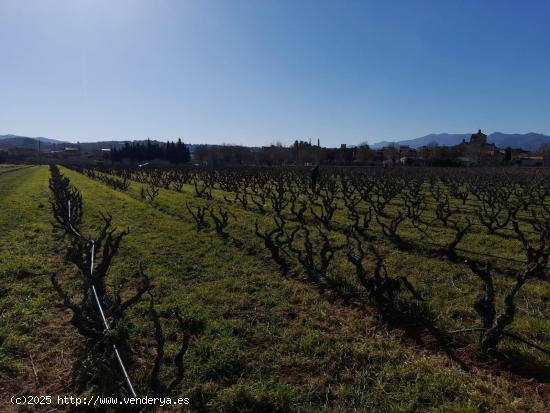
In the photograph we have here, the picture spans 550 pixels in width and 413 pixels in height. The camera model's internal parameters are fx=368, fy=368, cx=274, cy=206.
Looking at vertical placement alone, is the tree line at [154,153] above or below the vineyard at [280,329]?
above

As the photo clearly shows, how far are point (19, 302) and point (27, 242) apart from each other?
5246mm

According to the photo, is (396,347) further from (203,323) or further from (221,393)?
(203,323)

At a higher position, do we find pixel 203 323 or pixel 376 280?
pixel 376 280

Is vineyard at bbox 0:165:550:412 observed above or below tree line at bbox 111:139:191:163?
below

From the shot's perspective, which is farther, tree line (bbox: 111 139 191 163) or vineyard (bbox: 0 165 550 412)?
tree line (bbox: 111 139 191 163)

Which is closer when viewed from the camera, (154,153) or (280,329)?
(280,329)

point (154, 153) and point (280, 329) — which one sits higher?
point (154, 153)

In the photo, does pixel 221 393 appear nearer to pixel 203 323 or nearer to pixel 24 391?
pixel 203 323

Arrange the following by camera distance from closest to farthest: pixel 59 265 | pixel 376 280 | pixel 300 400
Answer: pixel 300 400 → pixel 376 280 → pixel 59 265

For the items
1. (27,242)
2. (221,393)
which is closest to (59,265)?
(27,242)

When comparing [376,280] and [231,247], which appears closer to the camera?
[376,280]

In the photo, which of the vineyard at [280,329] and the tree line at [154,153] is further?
the tree line at [154,153]

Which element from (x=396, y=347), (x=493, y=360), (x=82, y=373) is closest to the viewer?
(x=82, y=373)

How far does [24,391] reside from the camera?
4020 mm
